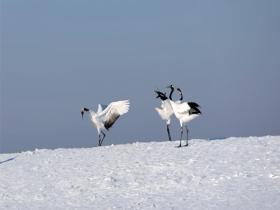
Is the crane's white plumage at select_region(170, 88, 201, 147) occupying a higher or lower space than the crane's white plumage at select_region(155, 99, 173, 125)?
lower

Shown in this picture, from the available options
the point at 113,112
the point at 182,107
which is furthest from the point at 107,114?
the point at 182,107

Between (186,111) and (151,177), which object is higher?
(186,111)

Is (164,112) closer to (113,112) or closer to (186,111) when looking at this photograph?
(113,112)

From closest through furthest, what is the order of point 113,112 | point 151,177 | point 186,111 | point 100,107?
point 151,177 → point 186,111 → point 113,112 → point 100,107

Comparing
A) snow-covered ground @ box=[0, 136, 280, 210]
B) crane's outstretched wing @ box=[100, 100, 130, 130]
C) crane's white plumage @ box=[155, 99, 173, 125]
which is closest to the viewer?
snow-covered ground @ box=[0, 136, 280, 210]

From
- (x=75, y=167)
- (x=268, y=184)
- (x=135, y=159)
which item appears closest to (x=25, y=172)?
(x=75, y=167)

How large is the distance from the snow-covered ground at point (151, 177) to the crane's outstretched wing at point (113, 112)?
3.44 m

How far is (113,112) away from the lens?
92.2 ft

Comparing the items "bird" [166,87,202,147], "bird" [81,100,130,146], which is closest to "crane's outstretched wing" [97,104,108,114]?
"bird" [81,100,130,146]

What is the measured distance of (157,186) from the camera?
741 inches

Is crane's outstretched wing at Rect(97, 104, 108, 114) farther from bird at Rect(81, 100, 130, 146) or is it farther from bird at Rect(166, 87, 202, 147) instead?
bird at Rect(166, 87, 202, 147)

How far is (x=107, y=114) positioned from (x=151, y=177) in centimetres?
895

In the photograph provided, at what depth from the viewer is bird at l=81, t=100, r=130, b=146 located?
27.9 metres

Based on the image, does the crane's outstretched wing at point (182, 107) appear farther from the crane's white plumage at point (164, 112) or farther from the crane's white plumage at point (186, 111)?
the crane's white plumage at point (164, 112)
